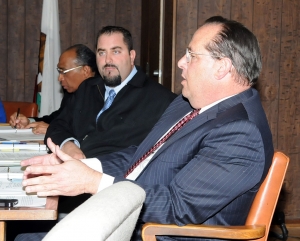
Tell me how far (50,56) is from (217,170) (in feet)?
12.2

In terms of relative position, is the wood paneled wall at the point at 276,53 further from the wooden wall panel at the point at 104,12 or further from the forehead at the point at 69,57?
the wooden wall panel at the point at 104,12

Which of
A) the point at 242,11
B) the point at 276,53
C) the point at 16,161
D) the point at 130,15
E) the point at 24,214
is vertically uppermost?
the point at 242,11

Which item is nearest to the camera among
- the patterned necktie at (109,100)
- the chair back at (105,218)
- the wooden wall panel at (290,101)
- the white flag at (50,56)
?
the chair back at (105,218)

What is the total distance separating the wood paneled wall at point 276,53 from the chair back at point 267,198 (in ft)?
6.64

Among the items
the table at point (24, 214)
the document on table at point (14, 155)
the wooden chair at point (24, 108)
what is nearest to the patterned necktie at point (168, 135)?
the document on table at point (14, 155)

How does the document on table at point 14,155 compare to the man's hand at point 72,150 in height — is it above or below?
above

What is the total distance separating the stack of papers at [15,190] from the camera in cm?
158

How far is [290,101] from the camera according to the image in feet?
12.8

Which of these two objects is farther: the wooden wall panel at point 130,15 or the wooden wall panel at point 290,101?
the wooden wall panel at point 130,15

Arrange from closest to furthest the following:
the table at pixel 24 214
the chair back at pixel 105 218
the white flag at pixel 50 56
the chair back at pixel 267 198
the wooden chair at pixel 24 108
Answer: the chair back at pixel 105 218, the table at pixel 24 214, the chair back at pixel 267 198, the wooden chair at pixel 24 108, the white flag at pixel 50 56

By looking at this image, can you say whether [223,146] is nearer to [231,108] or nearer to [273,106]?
[231,108]

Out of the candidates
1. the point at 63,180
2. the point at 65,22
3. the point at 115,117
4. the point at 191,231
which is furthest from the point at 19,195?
the point at 65,22

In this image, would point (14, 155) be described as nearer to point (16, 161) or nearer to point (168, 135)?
point (16, 161)

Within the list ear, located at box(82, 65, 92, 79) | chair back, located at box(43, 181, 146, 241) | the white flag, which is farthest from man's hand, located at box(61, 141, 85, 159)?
the white flag
